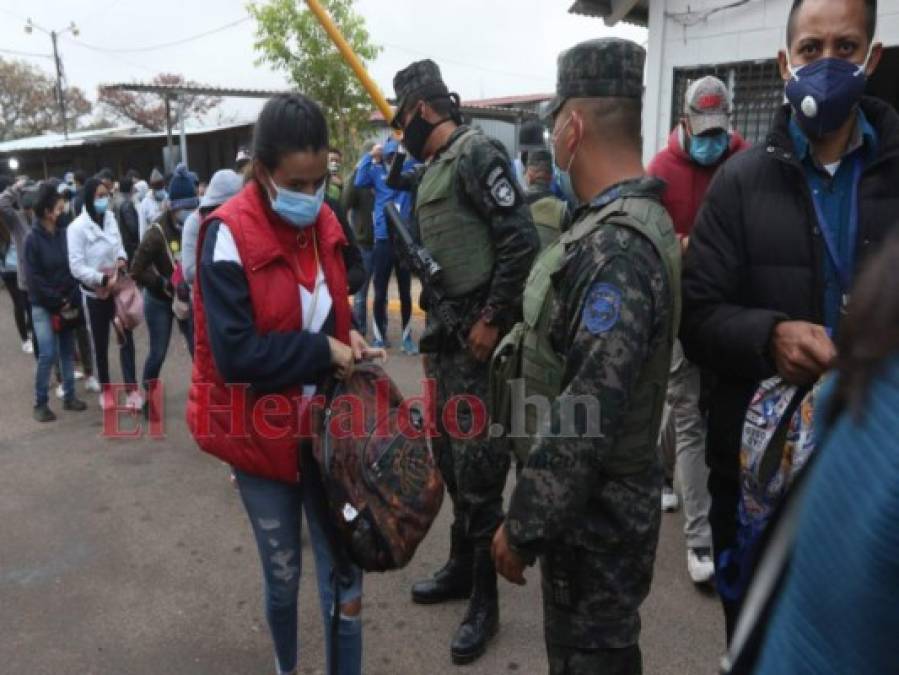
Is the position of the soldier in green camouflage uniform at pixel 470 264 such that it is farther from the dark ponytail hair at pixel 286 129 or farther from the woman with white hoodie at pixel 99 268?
the woman with white hoodie at pixel 99 268

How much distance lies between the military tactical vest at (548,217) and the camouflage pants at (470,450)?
1.09 m

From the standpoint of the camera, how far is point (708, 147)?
10.8ft

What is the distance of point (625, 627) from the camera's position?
70.9 inches

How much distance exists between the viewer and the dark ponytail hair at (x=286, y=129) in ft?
6.73

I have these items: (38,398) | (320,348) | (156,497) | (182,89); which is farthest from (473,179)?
(182,89)

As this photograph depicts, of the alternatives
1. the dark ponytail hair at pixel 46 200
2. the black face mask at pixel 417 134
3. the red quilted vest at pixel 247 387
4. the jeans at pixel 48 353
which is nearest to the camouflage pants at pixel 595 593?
the red quilted vest at pixel 247 387

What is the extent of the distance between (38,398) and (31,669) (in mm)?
3427

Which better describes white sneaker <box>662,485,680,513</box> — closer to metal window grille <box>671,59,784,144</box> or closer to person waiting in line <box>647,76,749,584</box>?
person waiting in line <box>647,76,749,584</box>

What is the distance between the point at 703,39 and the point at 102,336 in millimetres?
5995

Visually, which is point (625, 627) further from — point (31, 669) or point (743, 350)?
point (31, 669)

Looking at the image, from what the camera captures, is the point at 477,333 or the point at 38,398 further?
the point at 38,398

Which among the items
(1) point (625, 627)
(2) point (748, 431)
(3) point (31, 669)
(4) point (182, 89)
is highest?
(4) point (182, 89)

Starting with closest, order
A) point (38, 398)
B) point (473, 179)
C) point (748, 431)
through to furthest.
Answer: point (748, 431) < point (473, 179) < point (38, 398)

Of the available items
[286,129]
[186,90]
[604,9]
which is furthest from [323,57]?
[286,129]
